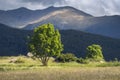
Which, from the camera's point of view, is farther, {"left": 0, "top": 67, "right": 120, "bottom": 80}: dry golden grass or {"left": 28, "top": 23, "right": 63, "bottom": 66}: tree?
{"left": 28, "top": 23, "right": 63, "bottom": 66}: tree

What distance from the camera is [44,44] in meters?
119

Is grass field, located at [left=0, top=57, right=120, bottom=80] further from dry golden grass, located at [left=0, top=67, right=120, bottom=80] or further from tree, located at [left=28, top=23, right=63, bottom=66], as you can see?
tree, located at [left=28, top=23, right=63, bottom=66]

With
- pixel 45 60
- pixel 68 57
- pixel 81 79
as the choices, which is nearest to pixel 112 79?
pixel 81 79

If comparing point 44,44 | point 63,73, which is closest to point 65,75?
point 63,73

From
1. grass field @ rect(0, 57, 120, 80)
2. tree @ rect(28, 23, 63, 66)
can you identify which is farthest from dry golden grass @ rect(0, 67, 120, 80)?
tree @ rect(28, 23, 63, 66)

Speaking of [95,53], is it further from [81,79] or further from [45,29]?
[81,79]

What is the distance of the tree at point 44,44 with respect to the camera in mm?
118500

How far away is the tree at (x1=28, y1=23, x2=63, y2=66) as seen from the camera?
389 ft

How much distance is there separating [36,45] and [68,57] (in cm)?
3273

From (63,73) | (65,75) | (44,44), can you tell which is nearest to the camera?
(65,75)

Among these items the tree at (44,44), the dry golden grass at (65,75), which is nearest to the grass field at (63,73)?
the dry golden grass at (65,75)

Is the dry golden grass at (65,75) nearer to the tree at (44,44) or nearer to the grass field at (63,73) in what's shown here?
the grass field at (63,73)

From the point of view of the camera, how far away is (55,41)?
120375 mm

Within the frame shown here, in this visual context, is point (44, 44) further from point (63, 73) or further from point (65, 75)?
point (65, 75)
